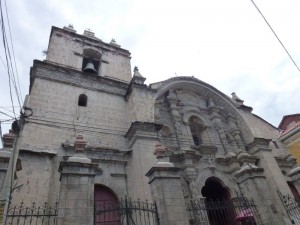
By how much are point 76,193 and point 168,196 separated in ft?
8.01

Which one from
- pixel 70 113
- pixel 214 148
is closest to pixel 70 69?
pixel 70 113

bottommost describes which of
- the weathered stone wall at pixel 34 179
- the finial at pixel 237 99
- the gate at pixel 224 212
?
the gate at pixel 224 212

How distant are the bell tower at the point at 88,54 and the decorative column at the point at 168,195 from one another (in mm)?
8068

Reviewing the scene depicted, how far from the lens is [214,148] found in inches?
499

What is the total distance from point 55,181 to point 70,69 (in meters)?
5.75

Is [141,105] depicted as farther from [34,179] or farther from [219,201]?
[219,201]

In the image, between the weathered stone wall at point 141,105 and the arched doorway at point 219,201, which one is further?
the arched doorway at point 219,201

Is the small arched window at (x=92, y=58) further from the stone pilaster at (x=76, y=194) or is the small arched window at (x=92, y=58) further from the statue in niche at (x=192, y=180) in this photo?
the stone pilaster at (x=76, y=194)

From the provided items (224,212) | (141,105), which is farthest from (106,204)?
(224,212)

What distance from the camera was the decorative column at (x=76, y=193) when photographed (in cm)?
551

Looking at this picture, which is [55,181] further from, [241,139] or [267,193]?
[241,139]

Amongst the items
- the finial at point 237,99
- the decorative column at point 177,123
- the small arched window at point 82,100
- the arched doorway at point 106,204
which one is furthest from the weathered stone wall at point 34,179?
the finial at point 237,99

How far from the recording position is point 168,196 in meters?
6.61

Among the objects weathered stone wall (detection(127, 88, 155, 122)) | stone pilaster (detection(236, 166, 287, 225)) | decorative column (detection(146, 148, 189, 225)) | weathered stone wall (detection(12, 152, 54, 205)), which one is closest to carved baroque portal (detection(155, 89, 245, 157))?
weathered stone wall (detection(127, 88, 155, 122))
